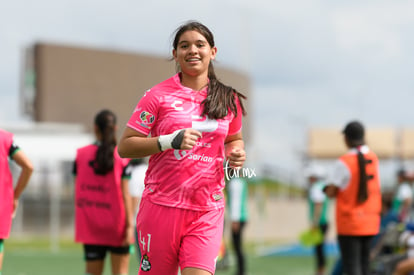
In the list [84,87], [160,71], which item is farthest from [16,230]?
[160,71]

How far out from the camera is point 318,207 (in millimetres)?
12898

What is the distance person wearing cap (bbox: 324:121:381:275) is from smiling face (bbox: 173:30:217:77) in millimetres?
3736

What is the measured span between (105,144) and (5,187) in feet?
4.03

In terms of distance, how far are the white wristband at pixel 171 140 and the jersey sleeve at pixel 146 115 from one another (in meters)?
0.18

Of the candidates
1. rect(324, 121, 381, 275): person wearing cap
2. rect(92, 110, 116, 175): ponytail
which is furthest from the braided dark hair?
rect(324, 121, 381, 275): person wearing cap

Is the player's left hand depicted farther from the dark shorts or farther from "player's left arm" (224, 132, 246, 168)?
the dark shorts

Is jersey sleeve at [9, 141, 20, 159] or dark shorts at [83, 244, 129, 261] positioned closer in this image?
jersey sleeve at [9, 141, 20, 159]

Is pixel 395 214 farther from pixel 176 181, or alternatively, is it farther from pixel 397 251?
pixel 176 181

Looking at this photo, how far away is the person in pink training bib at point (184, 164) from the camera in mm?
4531

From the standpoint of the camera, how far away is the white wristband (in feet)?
14.0

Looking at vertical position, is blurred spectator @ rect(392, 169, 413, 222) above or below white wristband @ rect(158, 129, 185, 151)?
below

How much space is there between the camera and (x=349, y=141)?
8.20m

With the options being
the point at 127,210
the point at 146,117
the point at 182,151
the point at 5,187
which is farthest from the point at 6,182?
the point at 182,151

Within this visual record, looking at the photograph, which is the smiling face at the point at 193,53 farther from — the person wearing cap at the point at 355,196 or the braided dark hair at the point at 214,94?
the person wearing cap at the point at 355,196
